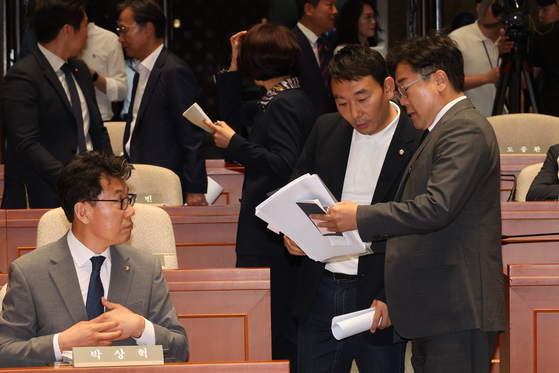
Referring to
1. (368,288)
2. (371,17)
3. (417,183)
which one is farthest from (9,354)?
(371,17)

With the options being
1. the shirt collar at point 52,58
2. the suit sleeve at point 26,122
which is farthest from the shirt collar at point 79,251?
the shirt collar at point 52,58

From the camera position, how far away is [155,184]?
2.92m

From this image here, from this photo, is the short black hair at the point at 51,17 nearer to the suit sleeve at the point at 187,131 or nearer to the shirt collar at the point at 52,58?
the shirt collar at the point at 52,58

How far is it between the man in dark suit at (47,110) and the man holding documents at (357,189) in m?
1.46

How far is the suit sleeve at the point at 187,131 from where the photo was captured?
3.03 metres

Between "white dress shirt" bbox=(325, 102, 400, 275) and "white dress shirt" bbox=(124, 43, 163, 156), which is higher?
"white dress shirt" bbox=(124, 43, 163, 156)

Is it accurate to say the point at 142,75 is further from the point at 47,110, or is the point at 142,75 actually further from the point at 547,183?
the point at 547,183

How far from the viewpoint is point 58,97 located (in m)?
3.04

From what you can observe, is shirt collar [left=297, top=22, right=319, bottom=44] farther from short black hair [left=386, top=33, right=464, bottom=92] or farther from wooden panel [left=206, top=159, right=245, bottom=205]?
short black hair [left=386, top=33, right=464, bottom=92]

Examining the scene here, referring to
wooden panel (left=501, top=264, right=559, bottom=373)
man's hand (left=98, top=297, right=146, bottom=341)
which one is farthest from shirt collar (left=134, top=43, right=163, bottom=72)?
wooden panel (left=501, top=264, right=559, bottom=373)

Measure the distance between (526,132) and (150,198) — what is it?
Answer: 2.40 m

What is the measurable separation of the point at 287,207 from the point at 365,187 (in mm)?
305

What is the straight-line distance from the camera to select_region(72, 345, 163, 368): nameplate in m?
1.26

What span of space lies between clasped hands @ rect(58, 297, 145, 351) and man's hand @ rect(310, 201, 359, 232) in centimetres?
57
